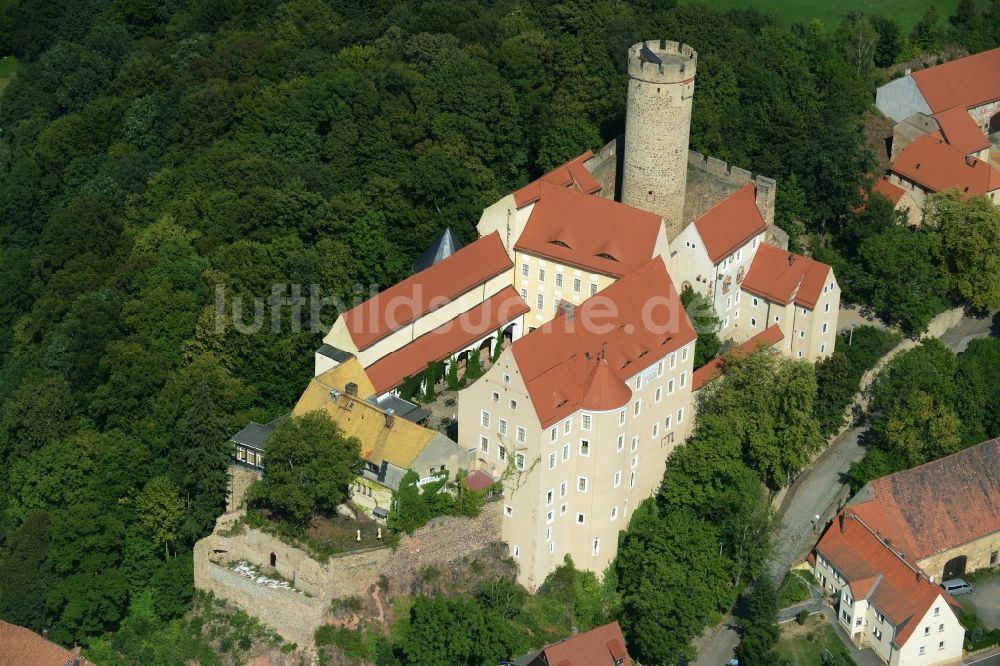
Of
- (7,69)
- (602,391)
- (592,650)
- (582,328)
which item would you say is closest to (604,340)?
(582,328)

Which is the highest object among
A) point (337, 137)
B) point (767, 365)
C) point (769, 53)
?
point (769, 53)

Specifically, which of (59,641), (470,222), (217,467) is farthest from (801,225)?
(59,641)

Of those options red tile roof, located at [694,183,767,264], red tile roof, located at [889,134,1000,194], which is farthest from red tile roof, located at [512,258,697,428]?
red tile roof, located at [889,134,1000,194]

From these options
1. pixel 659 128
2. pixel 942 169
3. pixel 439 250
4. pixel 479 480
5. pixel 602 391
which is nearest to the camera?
pixel 602 391

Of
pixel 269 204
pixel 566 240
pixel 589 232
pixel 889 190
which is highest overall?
pixel 889 190

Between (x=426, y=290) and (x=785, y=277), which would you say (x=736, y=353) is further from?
(x=426, y=290)

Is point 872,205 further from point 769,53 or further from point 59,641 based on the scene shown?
point 59,641
